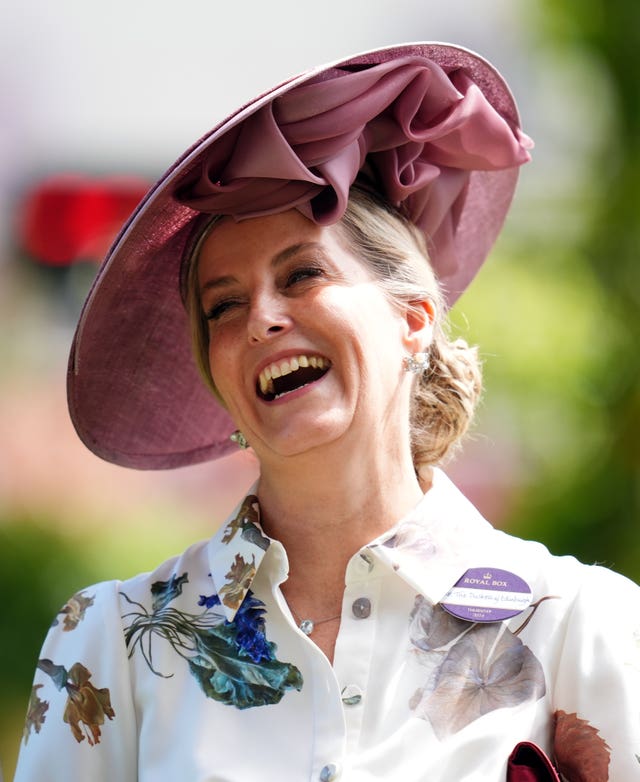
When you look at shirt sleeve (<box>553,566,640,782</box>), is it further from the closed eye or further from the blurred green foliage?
the blurred green foliage

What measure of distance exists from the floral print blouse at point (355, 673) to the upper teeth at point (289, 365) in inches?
11.7

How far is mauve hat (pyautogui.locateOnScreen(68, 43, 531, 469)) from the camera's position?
8.01ft

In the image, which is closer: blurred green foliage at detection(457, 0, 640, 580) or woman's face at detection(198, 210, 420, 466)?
woman's face at detection(198, 210, 420, 466)

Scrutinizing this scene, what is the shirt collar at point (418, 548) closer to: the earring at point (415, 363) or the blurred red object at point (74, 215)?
the earring at point (415, 363)

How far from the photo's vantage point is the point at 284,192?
2.50 m

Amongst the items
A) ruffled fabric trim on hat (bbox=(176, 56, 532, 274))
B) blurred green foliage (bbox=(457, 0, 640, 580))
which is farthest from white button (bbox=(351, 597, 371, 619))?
blurred green foliage (bbox=(457, 0, 640, 580))


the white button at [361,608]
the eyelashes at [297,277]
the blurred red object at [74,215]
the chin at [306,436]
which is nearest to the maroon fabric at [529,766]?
the white button at [361,608]

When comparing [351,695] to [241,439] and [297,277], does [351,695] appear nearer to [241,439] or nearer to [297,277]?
[241,439]

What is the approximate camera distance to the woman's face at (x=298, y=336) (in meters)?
2.44

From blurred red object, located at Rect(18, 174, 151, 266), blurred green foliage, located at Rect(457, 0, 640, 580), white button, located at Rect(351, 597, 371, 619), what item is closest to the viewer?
white button, located at Rect(351, 597, 371, 619)

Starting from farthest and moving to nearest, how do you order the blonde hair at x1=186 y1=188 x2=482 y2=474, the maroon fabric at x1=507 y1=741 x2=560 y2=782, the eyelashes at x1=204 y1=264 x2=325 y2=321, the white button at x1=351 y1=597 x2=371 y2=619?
the blonde hair at x1=186 y1=188 x2=482 y2=474 < the eyelashes at x1=204 y1=264 x2=325 y2=321 < the white button at x1=351 y1=597 x2=371 y2=619 < the maroon fabric at x1=507 y1=741 x2=560 y2=782

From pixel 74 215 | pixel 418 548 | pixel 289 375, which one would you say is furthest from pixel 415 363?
pixel 74 215

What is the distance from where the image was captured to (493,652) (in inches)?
92.3

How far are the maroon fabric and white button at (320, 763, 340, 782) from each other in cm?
28
